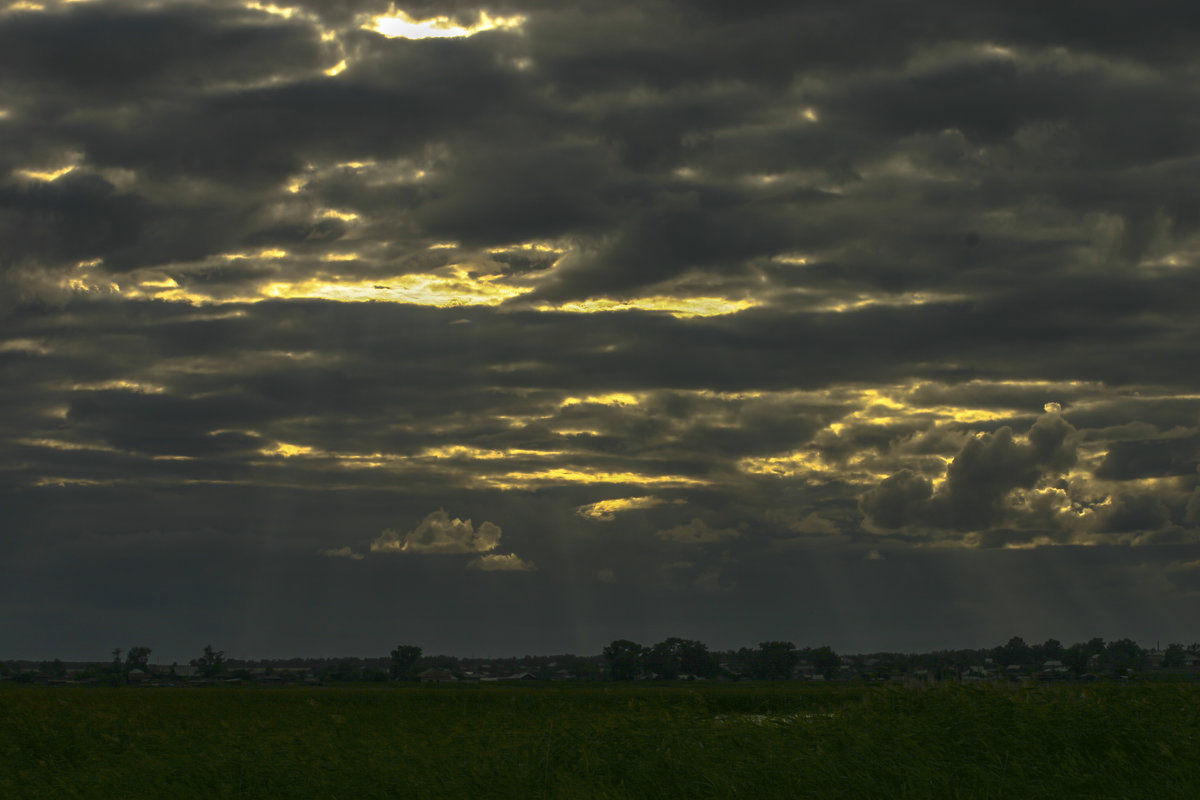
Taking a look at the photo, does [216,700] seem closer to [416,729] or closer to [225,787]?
[416,729]

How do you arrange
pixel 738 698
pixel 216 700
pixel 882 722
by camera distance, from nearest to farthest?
pixel 882 722 → pixel 216 700 → pixel 738 698

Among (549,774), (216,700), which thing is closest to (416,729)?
(549,774)

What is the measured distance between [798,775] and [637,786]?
5.51 meters

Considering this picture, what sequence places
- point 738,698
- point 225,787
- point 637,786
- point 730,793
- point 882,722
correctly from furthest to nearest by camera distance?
1. point 738,698
2. point 882,722
3. point 225,787
4. point 637,786
5. point 730,793

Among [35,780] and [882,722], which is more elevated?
[882,722]

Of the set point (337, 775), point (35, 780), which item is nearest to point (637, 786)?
point (337, 775)

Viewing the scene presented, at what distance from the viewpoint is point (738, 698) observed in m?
126

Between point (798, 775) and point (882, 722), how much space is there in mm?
9621

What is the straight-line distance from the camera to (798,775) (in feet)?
115

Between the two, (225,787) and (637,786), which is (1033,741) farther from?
(225,787)

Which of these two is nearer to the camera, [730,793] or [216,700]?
[730,793]

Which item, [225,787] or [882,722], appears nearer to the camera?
[225,787]

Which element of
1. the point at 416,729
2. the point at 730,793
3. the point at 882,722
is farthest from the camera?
the point at 416,729

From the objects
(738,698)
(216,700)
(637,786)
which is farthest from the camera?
(738,698)
